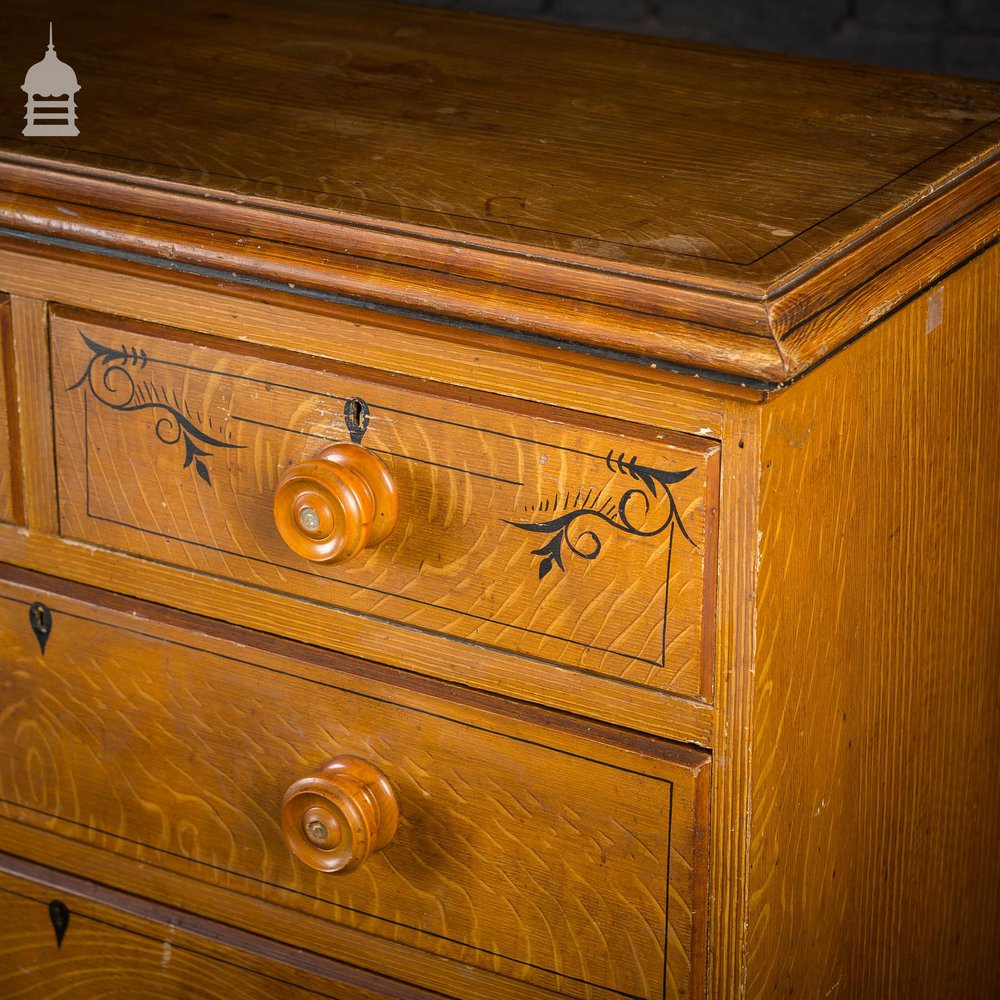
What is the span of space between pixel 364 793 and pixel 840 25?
3.47 feet

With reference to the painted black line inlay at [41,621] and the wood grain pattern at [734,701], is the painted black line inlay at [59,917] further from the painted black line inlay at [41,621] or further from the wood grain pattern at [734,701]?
the wood grain pattern at [734,701]

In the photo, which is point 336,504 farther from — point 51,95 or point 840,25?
point 840,25

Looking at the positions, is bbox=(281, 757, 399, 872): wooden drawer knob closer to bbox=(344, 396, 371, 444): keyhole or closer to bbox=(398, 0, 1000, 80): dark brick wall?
bbox=(344, 396, 371, 444): keyhole

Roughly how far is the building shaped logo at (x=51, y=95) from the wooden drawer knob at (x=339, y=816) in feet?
1.48

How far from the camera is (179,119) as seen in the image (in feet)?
3.42

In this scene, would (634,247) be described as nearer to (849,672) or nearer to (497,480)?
(497,480)

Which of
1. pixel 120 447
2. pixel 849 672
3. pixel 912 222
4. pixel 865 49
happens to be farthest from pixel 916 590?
pixel 865 49

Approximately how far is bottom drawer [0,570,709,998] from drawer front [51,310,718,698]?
0.05 m

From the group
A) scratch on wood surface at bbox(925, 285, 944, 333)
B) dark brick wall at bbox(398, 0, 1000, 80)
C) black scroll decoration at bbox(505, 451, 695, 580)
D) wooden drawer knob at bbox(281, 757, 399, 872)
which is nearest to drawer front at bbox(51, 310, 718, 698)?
black scroll decoration at bbox(505, 451, 695, 580)

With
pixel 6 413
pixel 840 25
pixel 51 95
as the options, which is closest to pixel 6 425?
pixel 6 413

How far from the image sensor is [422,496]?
35.3 inches

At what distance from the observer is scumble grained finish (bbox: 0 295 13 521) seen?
102 cm

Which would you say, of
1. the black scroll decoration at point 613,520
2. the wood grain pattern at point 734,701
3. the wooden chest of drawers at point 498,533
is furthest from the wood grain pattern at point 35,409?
the wood grain pattern at point 734,701

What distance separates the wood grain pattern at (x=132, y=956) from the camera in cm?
105
